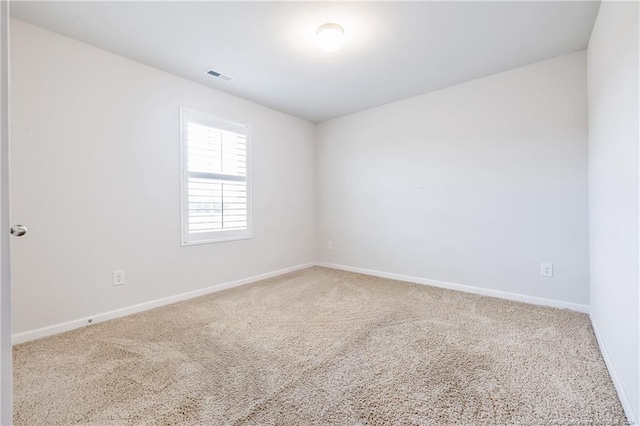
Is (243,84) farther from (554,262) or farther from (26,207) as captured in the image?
(554,262)

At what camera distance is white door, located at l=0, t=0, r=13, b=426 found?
74 centimetres

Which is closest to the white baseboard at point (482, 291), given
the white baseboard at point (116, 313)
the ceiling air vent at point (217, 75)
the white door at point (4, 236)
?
the white baseboard at point (116, 313)

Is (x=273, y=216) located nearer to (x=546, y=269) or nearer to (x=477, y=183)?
(x=477, y=183)

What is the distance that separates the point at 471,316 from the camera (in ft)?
7.93

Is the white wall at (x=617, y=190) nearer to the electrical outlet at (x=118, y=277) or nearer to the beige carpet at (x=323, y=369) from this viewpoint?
the beige carpet at (x=323, y=369)

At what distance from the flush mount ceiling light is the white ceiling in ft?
0.15

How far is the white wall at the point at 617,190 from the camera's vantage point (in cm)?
125

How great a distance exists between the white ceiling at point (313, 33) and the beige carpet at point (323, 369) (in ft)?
7.52

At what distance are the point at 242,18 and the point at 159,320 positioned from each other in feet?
8.11

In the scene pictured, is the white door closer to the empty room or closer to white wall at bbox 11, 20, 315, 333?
the empty room

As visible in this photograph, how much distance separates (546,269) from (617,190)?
1.42 m

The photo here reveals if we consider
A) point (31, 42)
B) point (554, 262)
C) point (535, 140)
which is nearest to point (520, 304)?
point (554, 262)

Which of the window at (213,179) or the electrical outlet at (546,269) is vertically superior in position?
the window at (213,179)

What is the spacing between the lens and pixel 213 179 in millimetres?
3191
